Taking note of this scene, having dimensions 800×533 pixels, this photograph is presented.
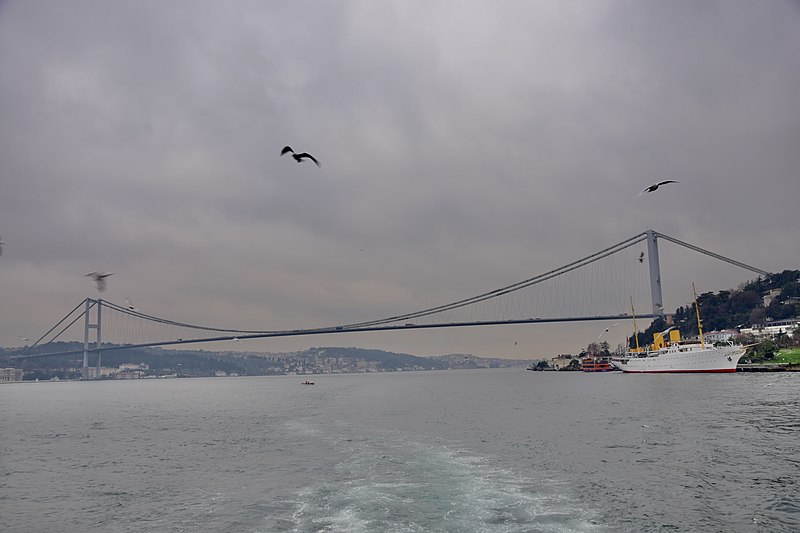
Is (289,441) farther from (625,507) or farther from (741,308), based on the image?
(741,308)

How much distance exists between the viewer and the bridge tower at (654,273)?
9150 cm

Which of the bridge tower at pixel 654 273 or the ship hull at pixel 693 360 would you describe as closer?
the ship hull at pixel 693 360

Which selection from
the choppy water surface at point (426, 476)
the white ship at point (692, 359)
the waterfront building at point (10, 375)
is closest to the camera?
the choppy water surface at point (426, 476)

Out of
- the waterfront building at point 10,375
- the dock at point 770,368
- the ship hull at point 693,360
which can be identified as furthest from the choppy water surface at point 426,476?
the waterfront building at point 10,375

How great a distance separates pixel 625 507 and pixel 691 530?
164 centimetres

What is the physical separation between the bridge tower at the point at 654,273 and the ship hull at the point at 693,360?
7.56 metres

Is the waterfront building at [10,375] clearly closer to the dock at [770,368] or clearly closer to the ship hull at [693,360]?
the ship hull at [693,360]

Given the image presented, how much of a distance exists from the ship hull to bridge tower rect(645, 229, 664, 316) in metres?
7.56

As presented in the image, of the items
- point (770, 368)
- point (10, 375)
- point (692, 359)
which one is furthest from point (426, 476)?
point (10, 375)

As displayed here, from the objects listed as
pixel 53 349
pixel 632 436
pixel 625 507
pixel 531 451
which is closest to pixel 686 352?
pixel 632 436

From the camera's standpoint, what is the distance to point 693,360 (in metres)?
77.7

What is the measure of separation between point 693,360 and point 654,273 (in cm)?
2217

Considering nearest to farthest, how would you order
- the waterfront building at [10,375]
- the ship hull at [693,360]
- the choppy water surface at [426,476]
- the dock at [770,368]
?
the choppy water surface at [426,476]
the dock at [770,368]
the ship hull at [693,360]
the waterfront building at [10,375]

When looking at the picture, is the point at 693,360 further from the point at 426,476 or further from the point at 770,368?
the point at 426,476
